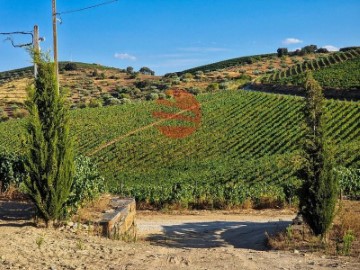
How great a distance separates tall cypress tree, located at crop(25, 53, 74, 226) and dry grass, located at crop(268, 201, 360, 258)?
615cm

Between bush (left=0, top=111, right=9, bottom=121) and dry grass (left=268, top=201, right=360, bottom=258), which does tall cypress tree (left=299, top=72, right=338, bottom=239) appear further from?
bush (left=0, top=111, right=9, bottom=121)

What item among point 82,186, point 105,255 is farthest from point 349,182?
point 105,255

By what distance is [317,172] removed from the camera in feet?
44.6

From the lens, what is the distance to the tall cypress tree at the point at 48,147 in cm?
1084

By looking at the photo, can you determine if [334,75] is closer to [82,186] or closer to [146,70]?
[82,186]

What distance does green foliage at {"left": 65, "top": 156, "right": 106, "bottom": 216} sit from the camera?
11.8m

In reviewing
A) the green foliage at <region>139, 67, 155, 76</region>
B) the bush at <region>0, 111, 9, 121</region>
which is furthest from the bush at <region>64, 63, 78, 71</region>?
the bush at <region>0, 111, 9, 121</region>

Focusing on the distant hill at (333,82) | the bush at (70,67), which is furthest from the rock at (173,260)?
the bush at (70,67)

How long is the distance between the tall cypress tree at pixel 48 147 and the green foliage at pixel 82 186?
568 mm

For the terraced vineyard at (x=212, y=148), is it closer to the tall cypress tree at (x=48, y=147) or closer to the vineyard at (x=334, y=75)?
the tall cypress tree at (x=48, y=147)

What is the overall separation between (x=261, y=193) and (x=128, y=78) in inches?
4024

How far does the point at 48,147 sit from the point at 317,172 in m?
7.98

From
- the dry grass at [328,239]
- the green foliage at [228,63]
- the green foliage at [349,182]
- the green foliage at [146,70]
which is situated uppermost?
the green foliage at [228,63]

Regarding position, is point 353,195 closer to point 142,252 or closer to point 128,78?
point 142,252
